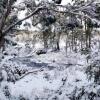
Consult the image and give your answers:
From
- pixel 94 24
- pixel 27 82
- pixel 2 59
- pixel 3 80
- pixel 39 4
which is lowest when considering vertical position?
pixel 27 82

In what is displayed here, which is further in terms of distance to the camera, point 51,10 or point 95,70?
point 51,10

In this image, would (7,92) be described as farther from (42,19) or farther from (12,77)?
(42,19)

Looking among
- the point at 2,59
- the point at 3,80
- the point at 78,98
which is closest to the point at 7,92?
the point at 3,80

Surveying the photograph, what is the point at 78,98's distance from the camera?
10750mm

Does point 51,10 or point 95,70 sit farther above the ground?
point 51,10

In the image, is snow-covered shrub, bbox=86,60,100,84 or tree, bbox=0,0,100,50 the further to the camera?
tree, bbox=0,0,100,50

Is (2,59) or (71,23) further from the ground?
(71,23)

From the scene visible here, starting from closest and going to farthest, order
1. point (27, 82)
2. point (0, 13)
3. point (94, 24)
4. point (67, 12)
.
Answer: point (94, 24)
point (67, 12)
point (0, 13)
point (27, 82)

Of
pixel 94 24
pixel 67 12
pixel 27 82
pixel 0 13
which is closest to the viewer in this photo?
pixel 94 24

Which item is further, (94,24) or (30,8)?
(30,8)

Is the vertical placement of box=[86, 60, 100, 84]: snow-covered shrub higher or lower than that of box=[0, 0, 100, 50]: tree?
lower

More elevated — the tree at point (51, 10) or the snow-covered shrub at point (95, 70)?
the tree at point (51, 10)

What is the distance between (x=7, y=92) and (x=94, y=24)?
Answer: 4319 millimetres

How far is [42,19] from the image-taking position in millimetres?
12523
